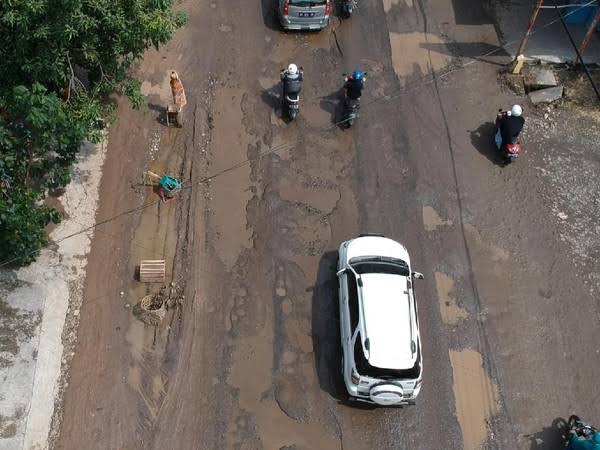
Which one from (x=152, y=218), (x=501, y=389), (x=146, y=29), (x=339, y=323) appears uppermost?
(x=146, y=29)

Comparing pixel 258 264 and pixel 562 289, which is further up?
pixel 258 264

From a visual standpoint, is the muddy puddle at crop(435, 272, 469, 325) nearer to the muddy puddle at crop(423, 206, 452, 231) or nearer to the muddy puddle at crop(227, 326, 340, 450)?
the muddy puddle at crop(423, 206, 452, 231)

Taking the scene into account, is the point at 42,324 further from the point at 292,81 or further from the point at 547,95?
the point at 547,95

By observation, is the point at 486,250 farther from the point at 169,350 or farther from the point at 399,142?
the point at 169,350

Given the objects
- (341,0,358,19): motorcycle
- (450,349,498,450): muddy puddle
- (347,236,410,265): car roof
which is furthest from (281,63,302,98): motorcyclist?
(450,349,498,450): muddy puddle

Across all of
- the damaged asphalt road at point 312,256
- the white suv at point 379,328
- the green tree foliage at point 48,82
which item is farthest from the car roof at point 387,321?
the green tree foliage at point 48,82

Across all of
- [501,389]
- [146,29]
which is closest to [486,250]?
[501,389]
